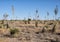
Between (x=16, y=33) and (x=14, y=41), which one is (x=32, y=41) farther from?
(x=16, y=33)

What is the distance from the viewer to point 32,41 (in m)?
23.5

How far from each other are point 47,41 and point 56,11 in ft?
142

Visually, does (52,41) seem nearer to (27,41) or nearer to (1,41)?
(27,41)

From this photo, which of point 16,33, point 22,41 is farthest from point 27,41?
point 16,33

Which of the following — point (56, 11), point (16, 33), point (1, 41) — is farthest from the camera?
point (56, 11)

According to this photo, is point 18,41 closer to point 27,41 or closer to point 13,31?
point 27,41

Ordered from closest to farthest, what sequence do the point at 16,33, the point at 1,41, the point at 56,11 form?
1. the point at 1,41
2. the point at 16,33
3. the point at 56,11

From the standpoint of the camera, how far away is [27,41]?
23422 mm

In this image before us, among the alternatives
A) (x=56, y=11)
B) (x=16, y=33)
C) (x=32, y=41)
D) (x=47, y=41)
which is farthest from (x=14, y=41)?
(x=56, y=11)

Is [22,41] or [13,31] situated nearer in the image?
[22,41]

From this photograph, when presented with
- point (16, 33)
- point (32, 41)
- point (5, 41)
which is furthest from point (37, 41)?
point (16, 33)

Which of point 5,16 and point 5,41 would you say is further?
point 5,16

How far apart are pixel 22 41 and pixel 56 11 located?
4411 centimetres

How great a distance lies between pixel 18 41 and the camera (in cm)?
2338
